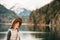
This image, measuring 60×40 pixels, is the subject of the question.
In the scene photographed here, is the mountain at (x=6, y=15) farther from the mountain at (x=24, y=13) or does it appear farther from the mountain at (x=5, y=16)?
the mountain at (x=24, y=13)

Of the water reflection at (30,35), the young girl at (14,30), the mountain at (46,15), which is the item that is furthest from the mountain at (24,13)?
the young girl at (14,30)

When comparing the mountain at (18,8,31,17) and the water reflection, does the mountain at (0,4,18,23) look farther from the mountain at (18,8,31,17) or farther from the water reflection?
the water reflection

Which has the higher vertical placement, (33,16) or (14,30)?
(33,16)

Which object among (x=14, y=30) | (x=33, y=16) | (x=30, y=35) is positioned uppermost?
(x=33, y=16)

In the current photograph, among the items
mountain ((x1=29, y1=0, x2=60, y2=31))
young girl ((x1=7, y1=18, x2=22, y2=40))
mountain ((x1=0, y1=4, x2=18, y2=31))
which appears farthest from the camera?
mountain ((x1=29, y1=0, x2=60, y2=31))

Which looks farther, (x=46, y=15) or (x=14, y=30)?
(x=46, y=15)

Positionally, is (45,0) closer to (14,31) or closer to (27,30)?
(27,30)

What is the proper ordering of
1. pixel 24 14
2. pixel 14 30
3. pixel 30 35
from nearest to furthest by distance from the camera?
pixel 14 30
pixel 24 14
pixel 30 35

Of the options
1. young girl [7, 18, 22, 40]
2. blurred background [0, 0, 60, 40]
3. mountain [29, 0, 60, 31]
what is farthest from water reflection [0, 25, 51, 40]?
young girl [7, 18, 22, 40]

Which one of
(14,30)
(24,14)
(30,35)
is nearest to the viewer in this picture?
(14,30)

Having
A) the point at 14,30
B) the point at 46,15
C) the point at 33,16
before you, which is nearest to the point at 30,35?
the point at 33,16

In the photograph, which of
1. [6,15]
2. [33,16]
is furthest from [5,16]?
[33,16]

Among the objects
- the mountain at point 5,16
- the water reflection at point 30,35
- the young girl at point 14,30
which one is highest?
the mountain at point 5,16

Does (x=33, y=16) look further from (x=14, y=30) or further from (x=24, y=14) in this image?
(x=14, y=30)
